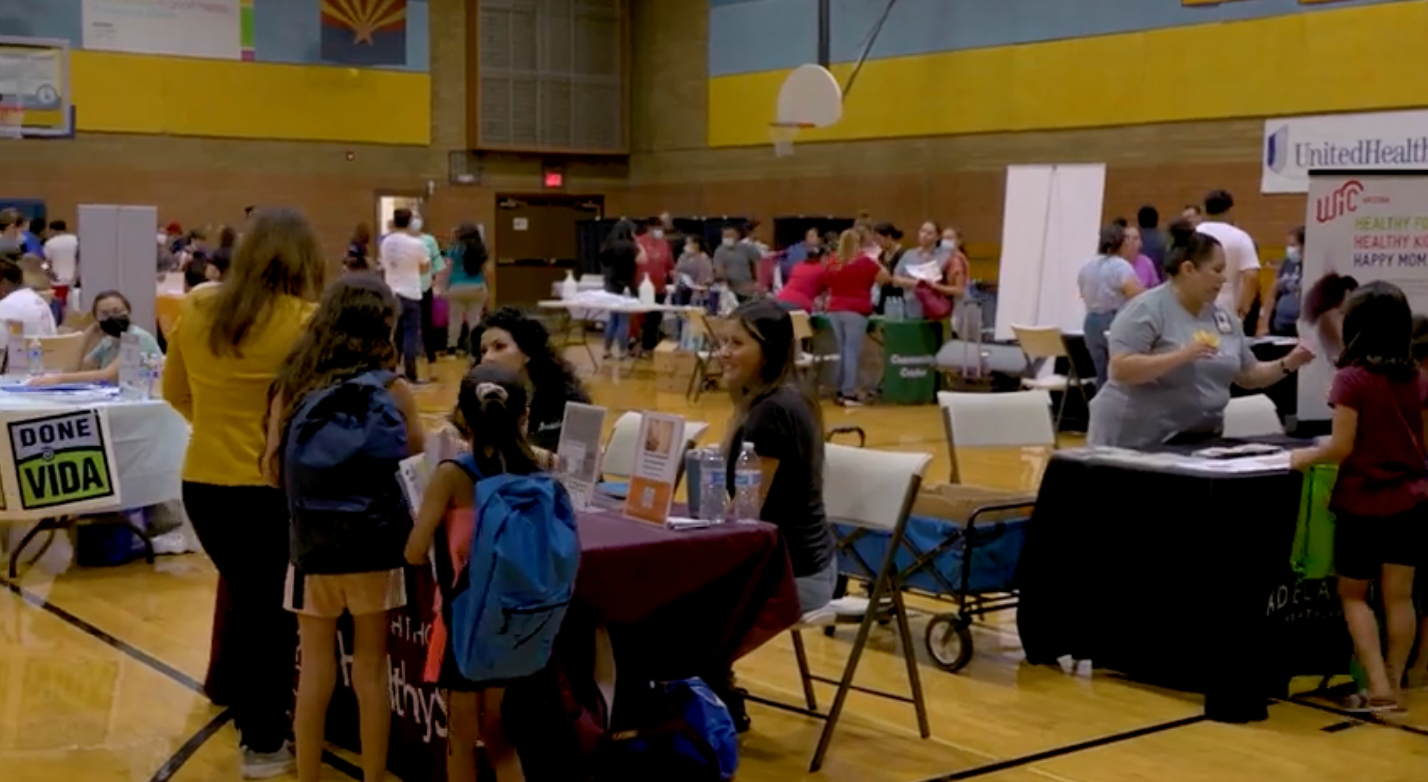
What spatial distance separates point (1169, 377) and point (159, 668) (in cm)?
335

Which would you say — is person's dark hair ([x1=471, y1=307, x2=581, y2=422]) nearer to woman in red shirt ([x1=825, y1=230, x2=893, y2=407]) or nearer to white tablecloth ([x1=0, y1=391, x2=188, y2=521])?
white tablecloth ([x1=0, y1=391, x2=188, y2=521])

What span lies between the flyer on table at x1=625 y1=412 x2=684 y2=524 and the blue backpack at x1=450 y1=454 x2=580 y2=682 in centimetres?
58

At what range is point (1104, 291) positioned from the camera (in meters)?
10.3

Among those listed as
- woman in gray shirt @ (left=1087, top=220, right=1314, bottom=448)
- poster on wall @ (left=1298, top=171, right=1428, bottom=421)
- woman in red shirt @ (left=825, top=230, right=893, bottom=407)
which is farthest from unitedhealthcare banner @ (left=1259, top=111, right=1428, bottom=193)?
woman in gray shirt @ (left=1087, top=220, right=1314, bottom=448)

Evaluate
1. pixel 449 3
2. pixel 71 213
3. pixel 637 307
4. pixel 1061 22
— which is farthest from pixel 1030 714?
pixel 449 3

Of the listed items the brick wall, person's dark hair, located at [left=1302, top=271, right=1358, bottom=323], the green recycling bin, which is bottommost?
the green recycling bin

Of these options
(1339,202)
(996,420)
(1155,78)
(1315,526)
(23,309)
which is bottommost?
(1315,526)

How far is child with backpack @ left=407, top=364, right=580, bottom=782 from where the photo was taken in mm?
3129

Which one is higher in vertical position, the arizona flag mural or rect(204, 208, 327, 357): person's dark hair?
the arizona flag mural

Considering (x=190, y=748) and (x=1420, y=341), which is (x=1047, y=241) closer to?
(x=1420, y=341)

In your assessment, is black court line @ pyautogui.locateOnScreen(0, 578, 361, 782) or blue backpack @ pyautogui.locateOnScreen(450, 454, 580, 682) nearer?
blue backpack @ pyautogui.locateOnScreen(450, 454, 580, 682)

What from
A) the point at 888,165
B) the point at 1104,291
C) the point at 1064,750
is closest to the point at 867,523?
the point at 1064,750

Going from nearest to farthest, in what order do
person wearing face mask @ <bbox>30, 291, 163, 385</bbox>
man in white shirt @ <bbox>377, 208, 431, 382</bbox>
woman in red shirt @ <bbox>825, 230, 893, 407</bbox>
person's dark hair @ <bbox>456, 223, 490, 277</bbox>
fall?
person wearing face mask @ <bbox>30, 291, 163, 385</bbox> → woman in red shirt @ <bbox>825, 230, 893, 407</bbox> → man in white shirt @ <bbox>377, 208, 431, 382</bbox> → person's dark hair @ <bbox>456, 223, 490, 277</bbox>

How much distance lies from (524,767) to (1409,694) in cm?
294
